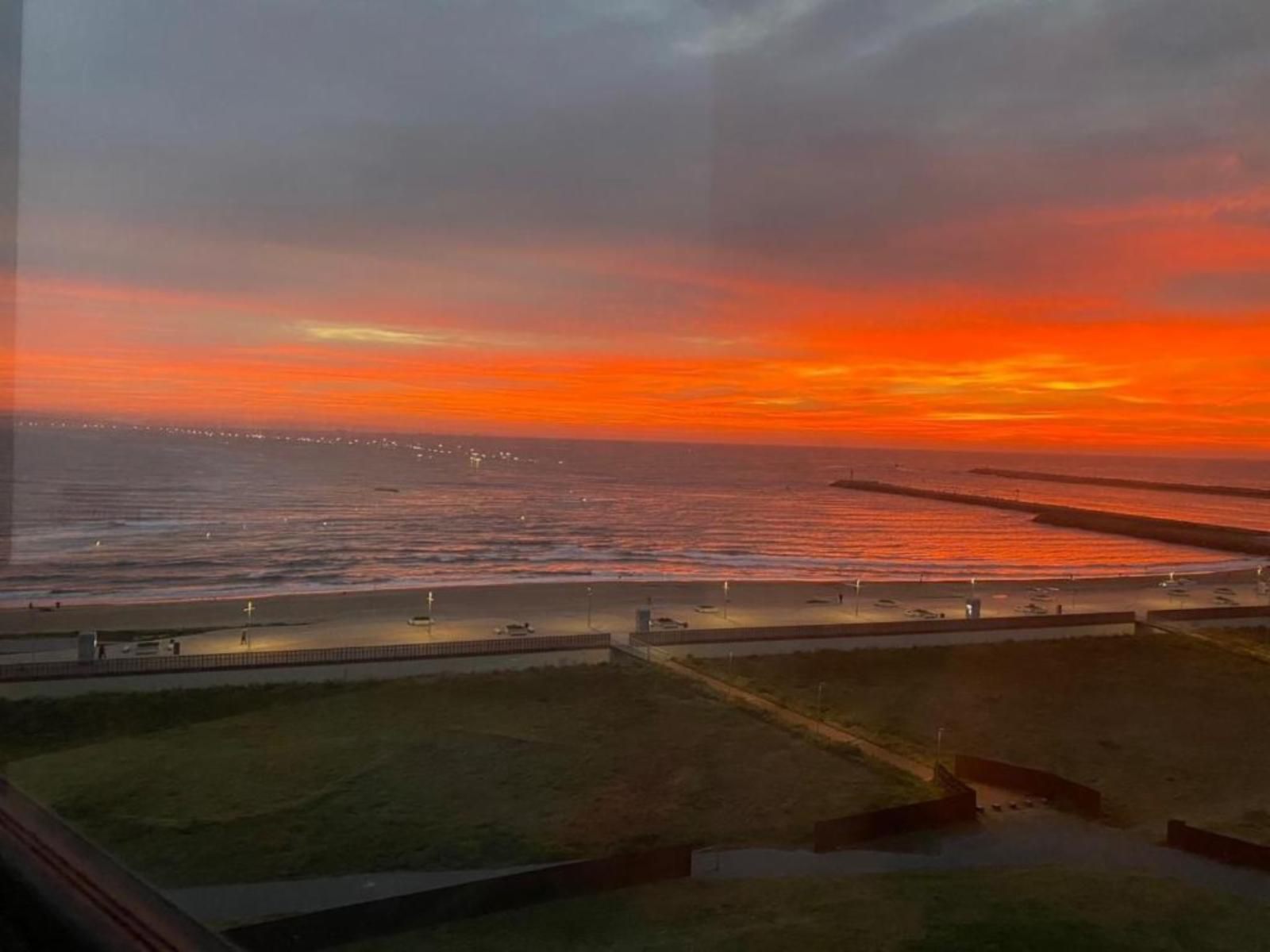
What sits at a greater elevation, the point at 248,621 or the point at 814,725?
the point at 814,725

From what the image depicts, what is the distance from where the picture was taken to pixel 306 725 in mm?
5250

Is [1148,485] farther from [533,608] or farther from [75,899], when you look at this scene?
[75,899]

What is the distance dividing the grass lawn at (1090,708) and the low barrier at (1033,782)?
13cm

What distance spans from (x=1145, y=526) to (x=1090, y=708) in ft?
78.3

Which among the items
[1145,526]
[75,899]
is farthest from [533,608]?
[1145,526]

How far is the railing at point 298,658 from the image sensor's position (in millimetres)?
6188

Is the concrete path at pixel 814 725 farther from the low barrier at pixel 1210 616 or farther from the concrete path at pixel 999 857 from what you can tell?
the low barrier at pixel 1210 616

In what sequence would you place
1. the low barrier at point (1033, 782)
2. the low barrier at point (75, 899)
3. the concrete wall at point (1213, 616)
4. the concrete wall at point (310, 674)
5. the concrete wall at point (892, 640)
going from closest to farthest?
the low barrier at point (75, 899), the low barrier at point (1033, 782), the concrete wall at point (310, 674), the concrete wall at point (892, 640), the concrete wall at point (1213, 616)

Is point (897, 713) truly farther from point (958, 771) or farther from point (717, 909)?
point (717, 909)

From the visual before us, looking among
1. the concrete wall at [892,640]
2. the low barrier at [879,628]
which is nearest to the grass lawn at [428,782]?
the concrete wall at [892,640]

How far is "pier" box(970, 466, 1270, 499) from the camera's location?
37503 millimetres

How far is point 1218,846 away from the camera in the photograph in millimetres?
3793

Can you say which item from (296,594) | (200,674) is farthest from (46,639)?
(296,594)

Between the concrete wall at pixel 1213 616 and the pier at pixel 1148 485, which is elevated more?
the pier at pixel 1148 485
